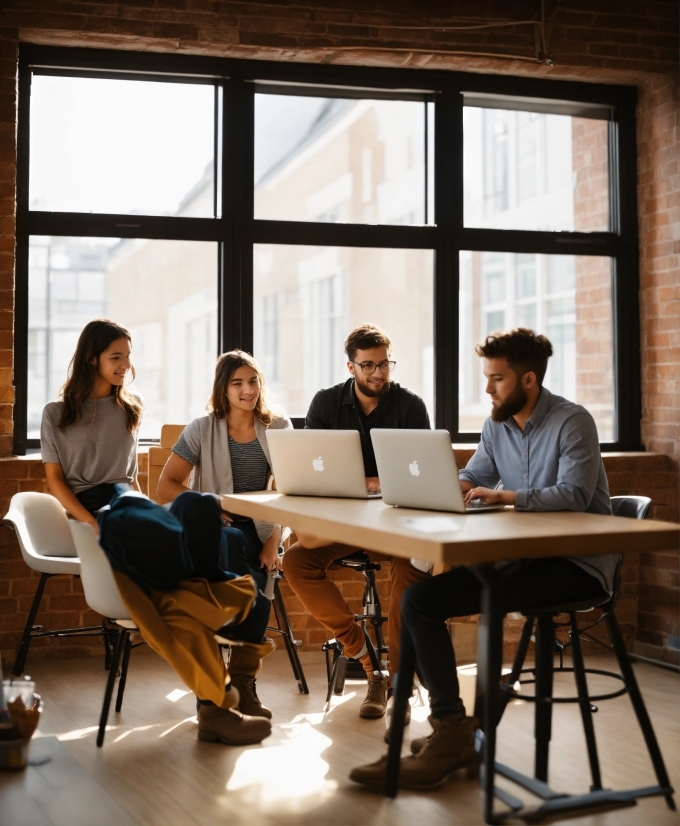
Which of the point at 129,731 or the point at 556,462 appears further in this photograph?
the point at 129,731

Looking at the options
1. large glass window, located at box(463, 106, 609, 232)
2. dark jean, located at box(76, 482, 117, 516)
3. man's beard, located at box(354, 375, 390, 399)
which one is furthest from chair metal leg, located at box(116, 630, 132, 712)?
large glass window, located at box(463, 106, 609, 232)

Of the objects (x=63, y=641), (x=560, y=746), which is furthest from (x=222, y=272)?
(x=560, y=746)

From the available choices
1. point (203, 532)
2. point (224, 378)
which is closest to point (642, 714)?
point (203, 532)

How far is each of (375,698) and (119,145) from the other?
2908 mm

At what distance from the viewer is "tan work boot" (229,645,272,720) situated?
3.58 metres

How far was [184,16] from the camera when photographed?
4.65 m

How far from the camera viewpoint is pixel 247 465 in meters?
4.07

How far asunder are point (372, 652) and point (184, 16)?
3.02 m

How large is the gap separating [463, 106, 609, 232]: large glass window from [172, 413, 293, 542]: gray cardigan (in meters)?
1.96

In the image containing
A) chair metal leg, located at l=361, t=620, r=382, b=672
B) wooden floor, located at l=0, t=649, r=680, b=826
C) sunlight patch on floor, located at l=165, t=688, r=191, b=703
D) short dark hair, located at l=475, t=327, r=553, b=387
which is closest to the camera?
wooden floor, located at l=0, t=649, r=680, b=826

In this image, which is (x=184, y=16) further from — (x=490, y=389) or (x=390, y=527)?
(x=390, y=527)

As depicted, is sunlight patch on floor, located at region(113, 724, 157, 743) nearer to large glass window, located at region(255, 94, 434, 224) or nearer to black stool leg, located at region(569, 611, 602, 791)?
black stool leg, located at region(569, 611, 602, 791)

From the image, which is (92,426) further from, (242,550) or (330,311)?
(330,311)

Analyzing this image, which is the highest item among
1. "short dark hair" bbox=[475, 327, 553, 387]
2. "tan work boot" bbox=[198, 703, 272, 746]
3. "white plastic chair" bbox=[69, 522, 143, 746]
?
"short dark hair" bbox=[475, 327, 553, 387]
